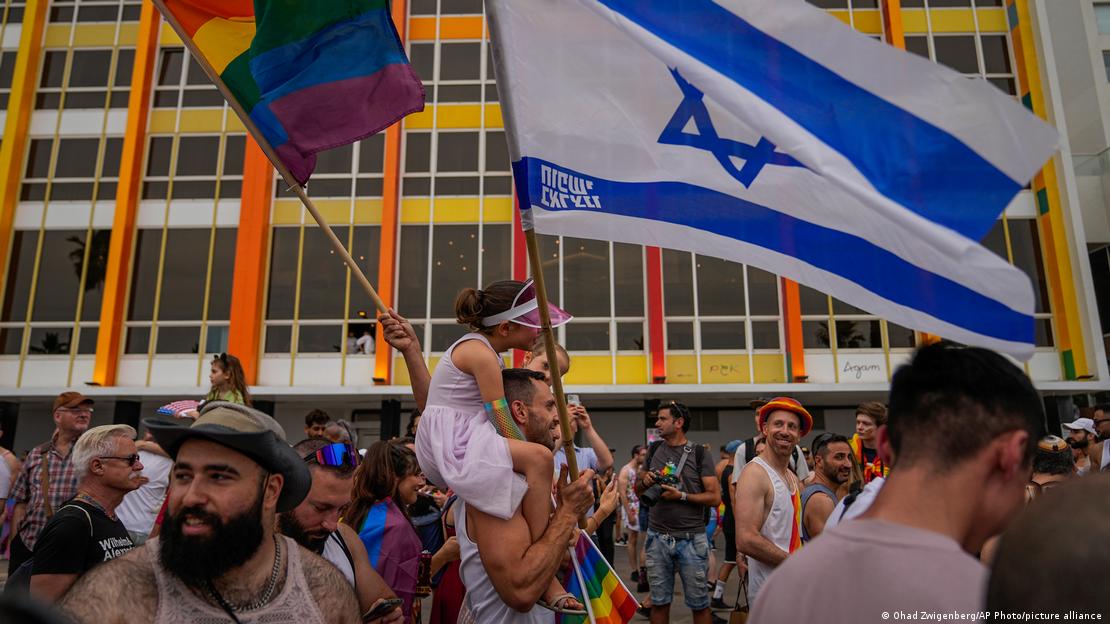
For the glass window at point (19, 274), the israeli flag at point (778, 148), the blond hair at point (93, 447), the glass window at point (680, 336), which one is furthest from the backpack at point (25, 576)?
the glass window at point (19, 274)

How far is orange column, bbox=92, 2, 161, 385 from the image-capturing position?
1842 cm

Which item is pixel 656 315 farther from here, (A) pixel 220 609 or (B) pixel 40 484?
(A) pixel 220 609

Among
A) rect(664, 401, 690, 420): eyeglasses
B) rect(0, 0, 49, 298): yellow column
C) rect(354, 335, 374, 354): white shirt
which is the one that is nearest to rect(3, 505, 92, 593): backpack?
rect(664, 401, 690, 420): eyeglasses

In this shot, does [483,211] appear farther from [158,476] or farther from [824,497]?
[824,497]

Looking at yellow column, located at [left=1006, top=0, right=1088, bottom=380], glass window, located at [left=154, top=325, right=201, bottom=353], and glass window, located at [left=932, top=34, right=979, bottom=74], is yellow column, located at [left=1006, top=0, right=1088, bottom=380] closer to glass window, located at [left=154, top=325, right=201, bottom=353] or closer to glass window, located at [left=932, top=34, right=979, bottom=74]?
glass window, located at [left=932, top=34, right=979, bottom=74]

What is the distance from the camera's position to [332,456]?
3330 millimetres

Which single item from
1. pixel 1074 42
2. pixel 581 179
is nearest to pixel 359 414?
pixel 581 179

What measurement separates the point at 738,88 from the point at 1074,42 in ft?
82.7

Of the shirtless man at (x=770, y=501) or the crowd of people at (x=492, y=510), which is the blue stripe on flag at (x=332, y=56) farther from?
the shirtless man at (x=770, y=501)

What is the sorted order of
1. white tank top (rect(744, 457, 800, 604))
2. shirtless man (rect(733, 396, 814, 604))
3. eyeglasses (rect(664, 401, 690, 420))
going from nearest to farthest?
shirtless man (rect(733, 396, 814, 604))
white tank top (rect(744, 457, 800, 604))
eyeglasses (rect(664, 401, 690, 420))

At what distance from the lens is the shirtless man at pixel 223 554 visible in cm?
208

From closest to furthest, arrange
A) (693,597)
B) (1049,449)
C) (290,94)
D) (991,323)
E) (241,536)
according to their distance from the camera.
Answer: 1. (991,323)
2. (241,536)
3. (290,94)
4. (1049,449)
5. (693,597)

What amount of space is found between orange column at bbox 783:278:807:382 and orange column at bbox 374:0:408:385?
9746 mm

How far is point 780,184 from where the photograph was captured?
8.49 feet
